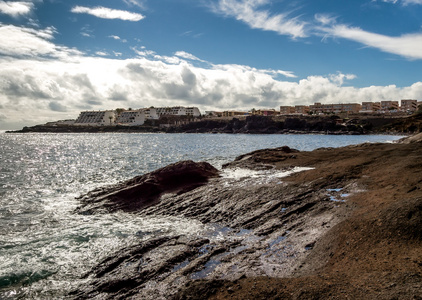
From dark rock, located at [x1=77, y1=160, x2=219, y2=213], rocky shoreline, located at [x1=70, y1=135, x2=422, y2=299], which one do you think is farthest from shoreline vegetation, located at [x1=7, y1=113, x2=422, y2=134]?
rocky shoreline, located at [x1=70, y1=135, x2=422, y2=299]

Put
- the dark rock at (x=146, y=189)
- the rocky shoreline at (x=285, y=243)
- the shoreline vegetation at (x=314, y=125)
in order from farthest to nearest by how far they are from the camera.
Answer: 1. the shoreline vegetation at (x=314, y=125)
2. the dark rock at (x=146, y=189)
3. the rocky shoreline at (x=285, y=243)

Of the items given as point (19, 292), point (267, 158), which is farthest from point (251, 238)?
point (267, 158)

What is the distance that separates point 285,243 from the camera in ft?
33.3

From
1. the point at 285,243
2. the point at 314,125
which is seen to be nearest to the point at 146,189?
the point at 285,243

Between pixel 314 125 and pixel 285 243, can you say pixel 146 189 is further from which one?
pixel 314 125

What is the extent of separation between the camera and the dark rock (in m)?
18.5

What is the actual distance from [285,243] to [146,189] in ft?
39.8

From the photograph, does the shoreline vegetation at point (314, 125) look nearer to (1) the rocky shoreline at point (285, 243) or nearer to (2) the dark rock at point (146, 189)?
(2) the dark rock at point (146, 189)

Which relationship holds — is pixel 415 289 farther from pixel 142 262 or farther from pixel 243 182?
pixel 243 182

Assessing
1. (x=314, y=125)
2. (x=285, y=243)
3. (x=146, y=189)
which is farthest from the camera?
(x=314, y=125)

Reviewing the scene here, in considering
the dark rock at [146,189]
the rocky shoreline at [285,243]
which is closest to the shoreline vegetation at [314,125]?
the dark rock at [146,189]

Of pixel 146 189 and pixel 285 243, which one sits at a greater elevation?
pixel 285 243

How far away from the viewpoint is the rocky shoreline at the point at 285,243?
22.5ft

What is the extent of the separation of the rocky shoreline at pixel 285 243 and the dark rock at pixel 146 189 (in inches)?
5.7
